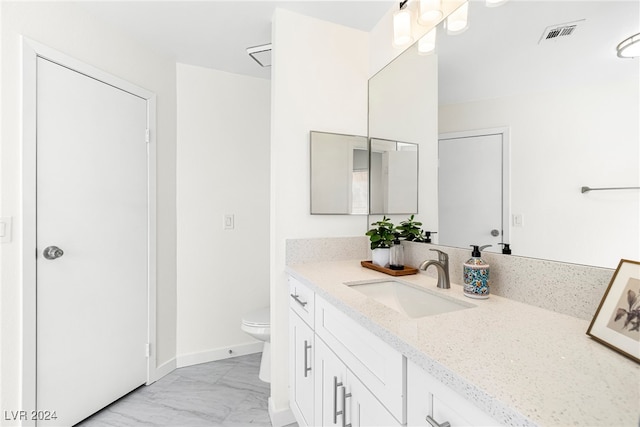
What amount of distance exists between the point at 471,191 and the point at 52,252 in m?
2.04

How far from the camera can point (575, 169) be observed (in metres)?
0.81

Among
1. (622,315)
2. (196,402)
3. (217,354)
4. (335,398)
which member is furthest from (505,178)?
(217,354)

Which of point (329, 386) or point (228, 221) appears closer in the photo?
point (329, 386)

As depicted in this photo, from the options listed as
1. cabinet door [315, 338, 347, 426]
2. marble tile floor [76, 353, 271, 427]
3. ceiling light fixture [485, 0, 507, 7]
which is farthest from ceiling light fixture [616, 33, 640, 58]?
marble tile floor [76, 353, 271, 427]

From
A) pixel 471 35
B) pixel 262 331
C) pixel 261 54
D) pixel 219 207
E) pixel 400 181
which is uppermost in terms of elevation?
pixel 261 54

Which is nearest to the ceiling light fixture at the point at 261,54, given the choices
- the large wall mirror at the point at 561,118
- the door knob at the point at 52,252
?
the large wall mirror at the point at 561,118

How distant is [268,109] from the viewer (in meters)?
2.50

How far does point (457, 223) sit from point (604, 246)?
502 millimetres

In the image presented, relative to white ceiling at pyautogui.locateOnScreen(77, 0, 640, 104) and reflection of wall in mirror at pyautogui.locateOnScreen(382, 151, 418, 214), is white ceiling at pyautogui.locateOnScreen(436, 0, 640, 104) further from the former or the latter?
reflection of wall in mirror at pyautogui.locateOnScreen(382, 151, 418, 214)

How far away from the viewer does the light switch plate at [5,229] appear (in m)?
1.32

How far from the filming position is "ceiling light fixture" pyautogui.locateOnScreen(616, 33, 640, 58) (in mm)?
696

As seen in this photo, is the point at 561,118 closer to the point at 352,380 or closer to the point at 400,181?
the point at 400,181

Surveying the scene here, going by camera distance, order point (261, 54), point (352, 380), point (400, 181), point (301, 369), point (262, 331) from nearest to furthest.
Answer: point (352, 380)
point (301, 369)
point (400, 181)
point (262, 331)
point (261, 54)

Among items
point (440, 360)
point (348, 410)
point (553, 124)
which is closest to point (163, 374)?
point (348, 410)
